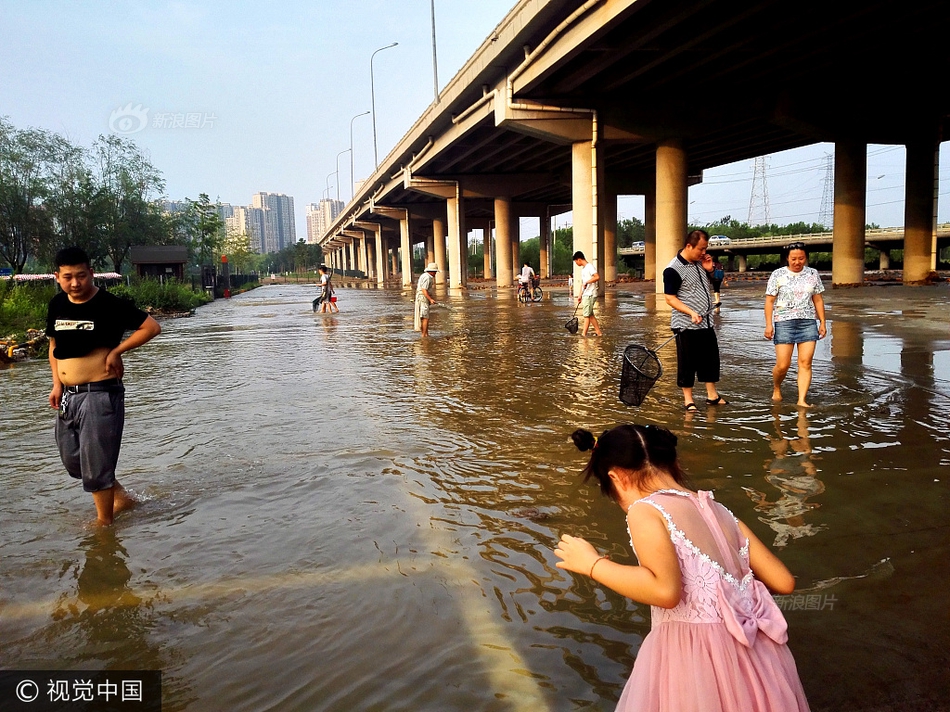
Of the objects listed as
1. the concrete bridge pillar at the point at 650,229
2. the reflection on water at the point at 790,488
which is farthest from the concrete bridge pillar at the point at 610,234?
the reflection on water at the point at 790,488

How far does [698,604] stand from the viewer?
86.7 inches

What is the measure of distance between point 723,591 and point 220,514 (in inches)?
162

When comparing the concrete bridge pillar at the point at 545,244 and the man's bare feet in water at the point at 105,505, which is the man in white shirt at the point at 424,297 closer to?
the man's bare feet in water at the point at 105,505

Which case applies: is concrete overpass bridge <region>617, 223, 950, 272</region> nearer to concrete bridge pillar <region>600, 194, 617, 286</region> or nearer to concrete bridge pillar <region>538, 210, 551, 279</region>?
concrete bridge pillar <region>600, 194, 617, 286</region>

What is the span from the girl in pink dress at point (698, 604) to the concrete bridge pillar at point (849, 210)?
34.2 m

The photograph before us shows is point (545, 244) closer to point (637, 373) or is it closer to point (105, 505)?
point (637, 373)

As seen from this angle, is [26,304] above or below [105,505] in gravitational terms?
above

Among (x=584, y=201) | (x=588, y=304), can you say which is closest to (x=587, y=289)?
(x=588, y=304)

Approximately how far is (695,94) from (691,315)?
80.4 feet

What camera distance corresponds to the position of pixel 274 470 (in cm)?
647

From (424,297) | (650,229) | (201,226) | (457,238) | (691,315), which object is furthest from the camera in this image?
(201,226)

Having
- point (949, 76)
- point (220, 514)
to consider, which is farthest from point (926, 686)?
point (949, 76)

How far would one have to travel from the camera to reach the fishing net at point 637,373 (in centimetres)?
759

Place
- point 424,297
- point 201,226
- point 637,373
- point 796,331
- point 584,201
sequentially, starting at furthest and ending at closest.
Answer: point 201,226 → point 584,201 → point 424,297 → point 796,331 → point 637,373
